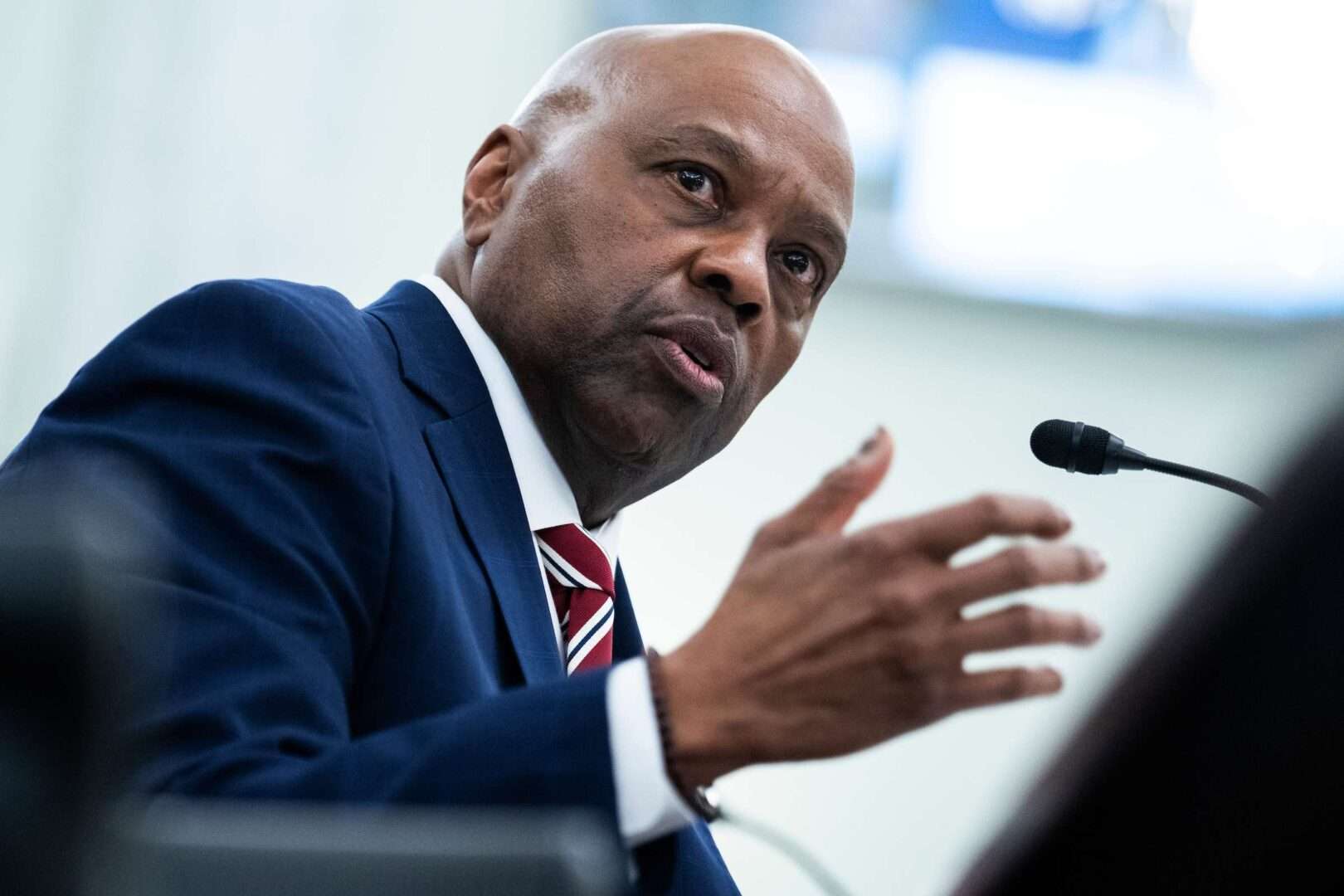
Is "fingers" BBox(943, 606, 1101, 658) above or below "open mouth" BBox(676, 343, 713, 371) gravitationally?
above

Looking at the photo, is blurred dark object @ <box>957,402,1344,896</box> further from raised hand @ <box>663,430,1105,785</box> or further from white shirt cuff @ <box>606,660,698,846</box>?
white shirt cuff @ <box>606,660,698,846</box>

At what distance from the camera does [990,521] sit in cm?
85

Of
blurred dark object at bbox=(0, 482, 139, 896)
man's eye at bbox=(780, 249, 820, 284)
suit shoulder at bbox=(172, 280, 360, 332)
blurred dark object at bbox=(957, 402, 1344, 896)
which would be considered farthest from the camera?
man's eye at bbox=(780, 249, 820, 284)

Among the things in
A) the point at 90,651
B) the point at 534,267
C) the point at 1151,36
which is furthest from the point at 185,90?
the point at 90,651

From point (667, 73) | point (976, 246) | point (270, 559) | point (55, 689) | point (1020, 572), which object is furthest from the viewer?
point (976, 246)

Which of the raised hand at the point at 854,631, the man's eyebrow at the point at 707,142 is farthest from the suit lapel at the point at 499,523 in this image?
the raised hand at the point at 854,631

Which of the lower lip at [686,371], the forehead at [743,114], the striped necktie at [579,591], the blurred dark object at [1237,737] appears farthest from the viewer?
the forehead at [743,114]

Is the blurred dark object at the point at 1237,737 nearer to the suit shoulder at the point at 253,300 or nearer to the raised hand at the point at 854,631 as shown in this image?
the raised hand at the point at 854,631

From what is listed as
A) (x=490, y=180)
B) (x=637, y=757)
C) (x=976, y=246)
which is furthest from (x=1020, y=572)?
(x=976, y=246)

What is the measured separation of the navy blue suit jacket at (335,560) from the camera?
3.07ft

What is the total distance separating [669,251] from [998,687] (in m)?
0.92

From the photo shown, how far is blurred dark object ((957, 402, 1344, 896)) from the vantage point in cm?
60

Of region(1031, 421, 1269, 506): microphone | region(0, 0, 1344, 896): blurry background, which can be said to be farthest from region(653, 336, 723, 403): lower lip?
region(0, 0, 1344, 896): blurry background

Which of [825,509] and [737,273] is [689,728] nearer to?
[825,509]
